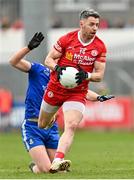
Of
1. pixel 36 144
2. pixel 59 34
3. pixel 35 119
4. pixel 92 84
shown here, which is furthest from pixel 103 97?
pixel 59 34

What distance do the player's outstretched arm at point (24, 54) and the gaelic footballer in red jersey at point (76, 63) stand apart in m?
0.28

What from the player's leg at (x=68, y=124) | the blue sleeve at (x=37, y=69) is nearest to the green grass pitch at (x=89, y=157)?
the player's leg at (x=68, y=124)

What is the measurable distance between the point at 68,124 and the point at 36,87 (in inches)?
51.7

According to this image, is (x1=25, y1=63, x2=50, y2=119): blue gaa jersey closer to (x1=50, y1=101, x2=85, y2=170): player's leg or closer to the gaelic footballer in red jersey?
the gaelic footballer in red jersey

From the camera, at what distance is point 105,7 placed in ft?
130

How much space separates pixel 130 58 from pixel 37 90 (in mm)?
19235

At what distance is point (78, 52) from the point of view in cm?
1325

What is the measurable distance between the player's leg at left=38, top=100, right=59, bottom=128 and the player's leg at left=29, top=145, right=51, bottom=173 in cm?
47

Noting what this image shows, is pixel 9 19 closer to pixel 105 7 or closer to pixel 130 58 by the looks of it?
pixel 105 7

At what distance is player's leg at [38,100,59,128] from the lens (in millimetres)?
13633

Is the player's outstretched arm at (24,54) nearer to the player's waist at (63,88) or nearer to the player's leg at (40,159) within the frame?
the player's waist at (63,88)

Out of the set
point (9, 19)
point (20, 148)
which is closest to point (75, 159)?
point (20, 148)

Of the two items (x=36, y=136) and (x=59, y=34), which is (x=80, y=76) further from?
(x=59, y=34)

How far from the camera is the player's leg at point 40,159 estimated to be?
1402 cm
